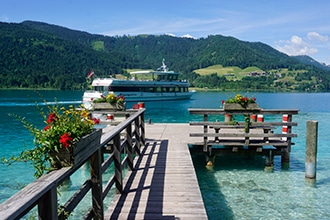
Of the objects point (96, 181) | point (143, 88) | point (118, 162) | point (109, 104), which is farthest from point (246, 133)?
point (143, 88)

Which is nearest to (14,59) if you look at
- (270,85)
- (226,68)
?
(226,68)

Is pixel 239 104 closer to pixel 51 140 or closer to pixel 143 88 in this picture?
pixel 51 140

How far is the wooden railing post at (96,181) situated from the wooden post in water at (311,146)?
7388mm

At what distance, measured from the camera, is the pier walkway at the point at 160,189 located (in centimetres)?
468

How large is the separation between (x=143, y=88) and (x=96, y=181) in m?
58.2

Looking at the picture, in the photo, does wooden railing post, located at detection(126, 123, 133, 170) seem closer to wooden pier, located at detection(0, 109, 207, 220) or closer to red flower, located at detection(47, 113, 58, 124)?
wooden pier, located at detection(0, 109, 207, 220)

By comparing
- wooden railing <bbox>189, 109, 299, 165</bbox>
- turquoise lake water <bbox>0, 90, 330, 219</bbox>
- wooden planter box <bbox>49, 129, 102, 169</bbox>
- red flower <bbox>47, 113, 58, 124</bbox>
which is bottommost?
turquoise lake water <bbox>0, 90, 330, 219</bbox>

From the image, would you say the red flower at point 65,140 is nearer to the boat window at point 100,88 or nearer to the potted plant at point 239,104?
the potted plant at point 239,104

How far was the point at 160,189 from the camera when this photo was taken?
19.0 ft

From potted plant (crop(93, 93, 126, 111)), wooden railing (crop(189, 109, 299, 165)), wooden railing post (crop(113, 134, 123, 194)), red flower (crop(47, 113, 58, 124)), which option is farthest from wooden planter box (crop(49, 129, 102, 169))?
potted plant (crop(93, 93, 126, 111))

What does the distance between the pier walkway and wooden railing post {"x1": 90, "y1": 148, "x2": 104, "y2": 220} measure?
607 millimetres

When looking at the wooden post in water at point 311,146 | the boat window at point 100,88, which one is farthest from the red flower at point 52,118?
the boat window at point 100,88

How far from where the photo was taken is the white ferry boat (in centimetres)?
5291

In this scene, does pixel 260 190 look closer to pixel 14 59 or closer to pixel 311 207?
pixel 311 207
